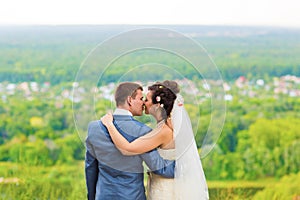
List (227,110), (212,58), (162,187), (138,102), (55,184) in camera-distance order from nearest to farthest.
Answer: (138,102) → (162,187) → (55,184) → (212,58) → (227,110)

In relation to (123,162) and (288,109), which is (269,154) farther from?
(123,162)

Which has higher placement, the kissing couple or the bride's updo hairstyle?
the bride's updo hairstyle

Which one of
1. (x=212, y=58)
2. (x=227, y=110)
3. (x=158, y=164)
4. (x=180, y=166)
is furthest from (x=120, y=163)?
(x=227, y=110)

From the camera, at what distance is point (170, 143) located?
208 cm

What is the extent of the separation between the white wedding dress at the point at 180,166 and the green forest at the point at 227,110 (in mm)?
2241

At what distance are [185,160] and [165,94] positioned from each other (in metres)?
0.28

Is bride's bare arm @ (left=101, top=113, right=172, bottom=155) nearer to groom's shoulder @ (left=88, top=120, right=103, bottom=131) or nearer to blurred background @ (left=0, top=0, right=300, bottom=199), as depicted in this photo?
groom's shoulder @ (left=88, top=120, right=103, bottom=131)

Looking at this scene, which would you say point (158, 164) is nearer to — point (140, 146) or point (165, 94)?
point (140, 146)

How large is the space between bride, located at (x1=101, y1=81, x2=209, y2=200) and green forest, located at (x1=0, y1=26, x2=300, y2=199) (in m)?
2.25

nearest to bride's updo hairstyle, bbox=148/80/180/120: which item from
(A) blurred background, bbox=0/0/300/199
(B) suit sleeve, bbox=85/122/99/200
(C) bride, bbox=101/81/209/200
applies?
(C) bride, bbox=101/81/209/200

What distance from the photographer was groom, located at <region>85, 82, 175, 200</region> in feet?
6.64

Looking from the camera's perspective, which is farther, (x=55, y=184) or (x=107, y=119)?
(x=55, y=184)

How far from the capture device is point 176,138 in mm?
2076
